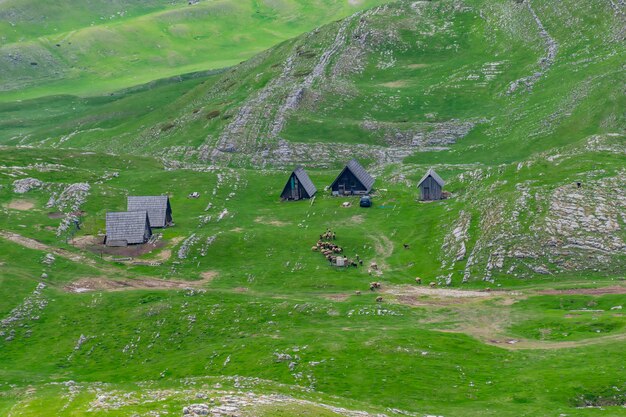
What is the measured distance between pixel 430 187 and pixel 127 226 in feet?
169

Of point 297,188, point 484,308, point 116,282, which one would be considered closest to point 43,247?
point 116,282

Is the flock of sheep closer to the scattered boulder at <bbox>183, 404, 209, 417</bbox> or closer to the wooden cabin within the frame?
the wooden cabin

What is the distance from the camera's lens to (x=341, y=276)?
313 ft

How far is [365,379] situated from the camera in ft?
203

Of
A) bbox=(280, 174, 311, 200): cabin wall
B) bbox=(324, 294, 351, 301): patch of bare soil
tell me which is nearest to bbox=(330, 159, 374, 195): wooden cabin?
bbox=(280, 174, 311, 200): cabin wall

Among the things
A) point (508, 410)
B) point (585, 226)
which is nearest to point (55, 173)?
point (585, 226)

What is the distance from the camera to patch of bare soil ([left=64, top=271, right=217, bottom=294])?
93125mm

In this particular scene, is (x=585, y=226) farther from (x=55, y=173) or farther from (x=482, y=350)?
(x=55, y=173)

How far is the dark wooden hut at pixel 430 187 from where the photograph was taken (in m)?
125

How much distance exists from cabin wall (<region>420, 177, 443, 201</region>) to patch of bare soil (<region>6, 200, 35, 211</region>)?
222ft

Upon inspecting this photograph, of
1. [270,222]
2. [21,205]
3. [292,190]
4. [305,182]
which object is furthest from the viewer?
[305,182]

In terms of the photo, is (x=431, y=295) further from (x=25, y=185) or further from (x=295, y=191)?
(x=25, y=185)

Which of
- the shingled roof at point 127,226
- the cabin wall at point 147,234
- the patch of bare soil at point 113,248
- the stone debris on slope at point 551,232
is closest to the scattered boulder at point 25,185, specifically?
the patch of bare soil at point 113,248

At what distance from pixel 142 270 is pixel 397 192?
52.8 meters
